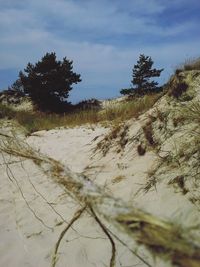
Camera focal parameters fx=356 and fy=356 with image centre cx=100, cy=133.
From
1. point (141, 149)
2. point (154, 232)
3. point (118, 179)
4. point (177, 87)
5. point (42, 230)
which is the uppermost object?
point (177, 87)

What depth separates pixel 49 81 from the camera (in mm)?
23688

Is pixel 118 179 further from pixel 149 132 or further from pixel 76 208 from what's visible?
pixel 149 132

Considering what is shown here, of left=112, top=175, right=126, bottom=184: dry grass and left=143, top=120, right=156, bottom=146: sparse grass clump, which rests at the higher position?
left=143, top=120, right=156, bottom=146: sparse grass clump

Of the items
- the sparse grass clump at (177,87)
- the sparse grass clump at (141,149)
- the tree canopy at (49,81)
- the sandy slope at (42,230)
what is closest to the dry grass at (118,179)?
the sparse grass clump at (141,149)

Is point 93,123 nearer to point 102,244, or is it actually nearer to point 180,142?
point 180,142

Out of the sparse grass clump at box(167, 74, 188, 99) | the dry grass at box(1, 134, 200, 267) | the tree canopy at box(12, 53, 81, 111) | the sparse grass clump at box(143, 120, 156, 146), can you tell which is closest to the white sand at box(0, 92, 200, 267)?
the sparse grass clump at box(143, 120, 156, 146)

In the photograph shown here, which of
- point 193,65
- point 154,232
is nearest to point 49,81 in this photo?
point 193,65

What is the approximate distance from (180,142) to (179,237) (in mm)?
3380

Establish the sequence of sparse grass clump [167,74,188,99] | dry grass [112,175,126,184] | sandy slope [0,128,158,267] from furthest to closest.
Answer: sparse grass clump [167,74,188,99]
dry grass [112,175,126,184]
sandy slope [0,128,158,267]

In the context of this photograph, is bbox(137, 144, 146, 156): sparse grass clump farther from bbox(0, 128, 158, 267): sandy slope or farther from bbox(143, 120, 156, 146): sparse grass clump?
bbox(0, 128, 158, 267): sandy slope

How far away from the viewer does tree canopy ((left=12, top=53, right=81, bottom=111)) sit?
909 inches

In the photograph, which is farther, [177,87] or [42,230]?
[177,87]

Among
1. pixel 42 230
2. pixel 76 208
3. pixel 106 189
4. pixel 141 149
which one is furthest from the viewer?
pixel 141 149

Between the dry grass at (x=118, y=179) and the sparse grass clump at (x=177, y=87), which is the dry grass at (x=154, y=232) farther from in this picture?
the sparse grass clump at (x=177, y=87)
